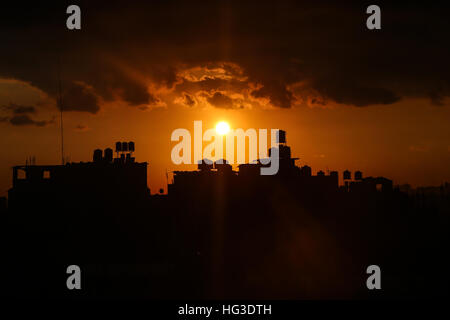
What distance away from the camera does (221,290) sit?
5638 centimetres

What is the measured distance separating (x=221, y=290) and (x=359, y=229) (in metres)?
22.8

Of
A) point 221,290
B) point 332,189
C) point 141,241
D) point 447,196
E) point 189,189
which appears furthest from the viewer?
point 447,196

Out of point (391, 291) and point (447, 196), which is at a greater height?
point (447, 196)

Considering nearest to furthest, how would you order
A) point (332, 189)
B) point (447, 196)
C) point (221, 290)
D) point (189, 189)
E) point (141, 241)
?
point (221, 290) < point (141, 241) < point (189, 189) < point (332, 189) < point (447, 196)

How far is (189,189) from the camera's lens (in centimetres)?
6956

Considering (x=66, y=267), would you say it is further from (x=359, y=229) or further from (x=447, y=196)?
(x=447, y=196)

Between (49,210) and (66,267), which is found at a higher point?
(49,210)

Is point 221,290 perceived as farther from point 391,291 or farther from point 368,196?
point 368,196

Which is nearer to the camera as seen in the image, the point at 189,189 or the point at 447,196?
the point at 189,189
